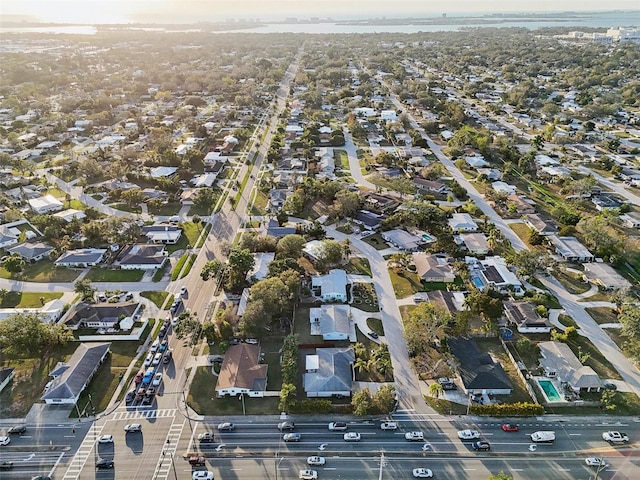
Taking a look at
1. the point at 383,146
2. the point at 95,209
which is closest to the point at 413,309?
the point at 95,209

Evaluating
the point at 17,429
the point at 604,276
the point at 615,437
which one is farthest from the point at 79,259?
the point at 604,276

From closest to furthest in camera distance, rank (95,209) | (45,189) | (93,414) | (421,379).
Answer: (93,414)
(421,379)
(95,209)
(45,189)

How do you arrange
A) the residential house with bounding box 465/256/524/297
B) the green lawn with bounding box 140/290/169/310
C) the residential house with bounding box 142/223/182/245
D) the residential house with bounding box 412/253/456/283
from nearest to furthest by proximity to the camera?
the green lawn with bounding box 140/290/169/310 < the residential house with bounding box 465/256/524/297 < the residential house with bounding box 412/253/456/283 < the residential house with bounding box 142/223/182/245

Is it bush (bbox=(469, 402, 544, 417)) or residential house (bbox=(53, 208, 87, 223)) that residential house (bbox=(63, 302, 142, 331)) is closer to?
residential house (bbox=(53, 208, 87, 223))

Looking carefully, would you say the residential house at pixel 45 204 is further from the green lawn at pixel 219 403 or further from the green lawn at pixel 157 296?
the green lawn at pixel 219 403

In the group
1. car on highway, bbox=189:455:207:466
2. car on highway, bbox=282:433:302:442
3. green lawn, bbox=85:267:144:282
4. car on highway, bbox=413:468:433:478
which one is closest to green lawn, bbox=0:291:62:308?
green lawn, bbox=85:267:144:282

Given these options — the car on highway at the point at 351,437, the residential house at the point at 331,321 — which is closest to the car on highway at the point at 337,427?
the car on highway at the point at 351,437

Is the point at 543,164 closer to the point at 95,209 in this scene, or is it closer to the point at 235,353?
the point at 235,353
